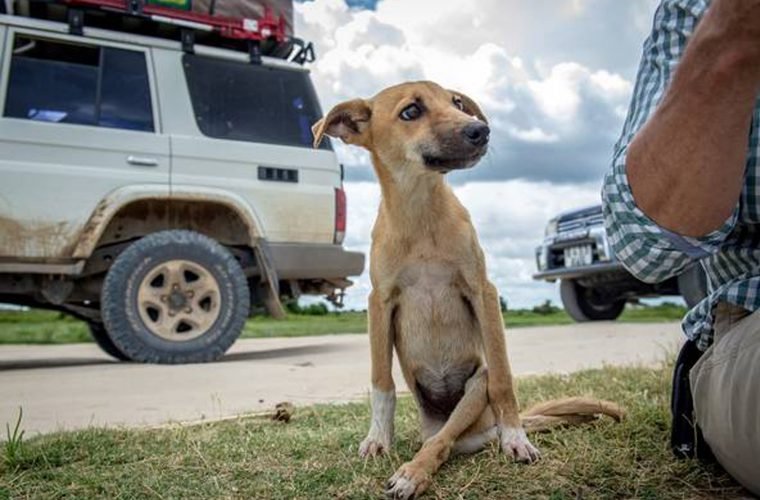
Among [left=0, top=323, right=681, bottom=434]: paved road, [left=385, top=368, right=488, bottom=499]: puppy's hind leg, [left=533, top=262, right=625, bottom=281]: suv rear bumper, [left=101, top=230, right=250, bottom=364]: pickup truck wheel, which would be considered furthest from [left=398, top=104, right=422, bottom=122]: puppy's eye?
[left=533, top=262, right=625, bottom=281]: suv rear bumper

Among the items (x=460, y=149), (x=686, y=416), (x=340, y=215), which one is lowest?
(x=686, y=416)

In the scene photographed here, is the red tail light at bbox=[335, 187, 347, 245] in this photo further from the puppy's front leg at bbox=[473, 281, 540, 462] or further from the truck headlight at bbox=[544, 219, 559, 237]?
the puppy's front leg at bbox=[473, 281, 540, 462]

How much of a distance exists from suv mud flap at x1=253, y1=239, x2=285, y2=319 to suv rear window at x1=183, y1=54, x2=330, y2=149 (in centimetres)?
75

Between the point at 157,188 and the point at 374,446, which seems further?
the point at 157,188

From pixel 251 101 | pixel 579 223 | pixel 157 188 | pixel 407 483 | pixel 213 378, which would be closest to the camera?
pixel 407 483

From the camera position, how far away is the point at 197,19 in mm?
5430

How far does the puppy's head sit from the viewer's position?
2.10m

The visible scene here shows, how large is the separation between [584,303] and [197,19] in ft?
16.5

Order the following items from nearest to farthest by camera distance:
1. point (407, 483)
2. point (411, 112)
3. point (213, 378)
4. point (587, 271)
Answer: point (407, 483) < point (411, 112) < point (213, 378) < point (587, 271)

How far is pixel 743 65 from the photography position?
992mm

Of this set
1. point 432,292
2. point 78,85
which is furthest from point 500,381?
point 78,85

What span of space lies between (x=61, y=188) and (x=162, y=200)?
A: 645mm

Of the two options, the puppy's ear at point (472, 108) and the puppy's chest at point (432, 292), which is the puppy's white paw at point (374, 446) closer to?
the puppy's chest at point (432, 292)

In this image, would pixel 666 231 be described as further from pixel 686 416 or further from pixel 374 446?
pixel 374 446
